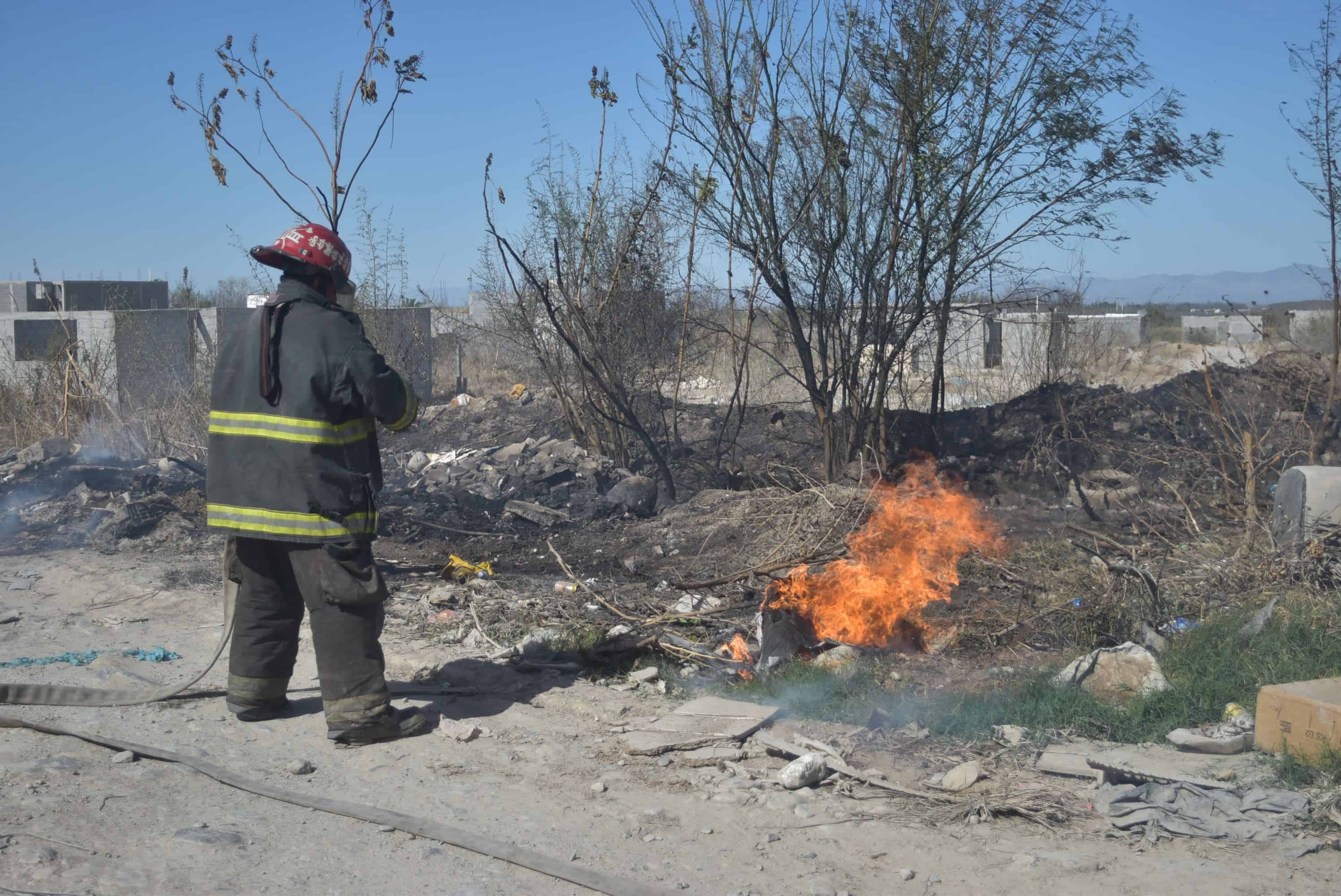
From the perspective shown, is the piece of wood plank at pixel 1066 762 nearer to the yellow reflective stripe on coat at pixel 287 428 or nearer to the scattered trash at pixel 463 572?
the yellow reflective stripe on coat at pixel 287 428

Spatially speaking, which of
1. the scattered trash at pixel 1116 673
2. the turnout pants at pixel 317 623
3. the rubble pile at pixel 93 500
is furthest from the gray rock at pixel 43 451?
the scattered trash at pixel 1116 673

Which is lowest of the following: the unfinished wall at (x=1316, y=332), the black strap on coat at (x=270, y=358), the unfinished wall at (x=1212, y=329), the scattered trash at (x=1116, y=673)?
the scattered trash at (x=1116, y=673)

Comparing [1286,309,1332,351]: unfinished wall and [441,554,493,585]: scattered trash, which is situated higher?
[1286,309,1332,351]: unfinished wall

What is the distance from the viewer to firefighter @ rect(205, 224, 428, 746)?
3.88m

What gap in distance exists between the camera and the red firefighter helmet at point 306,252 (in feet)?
13.3

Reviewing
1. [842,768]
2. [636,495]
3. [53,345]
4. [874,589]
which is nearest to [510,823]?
[842,768]

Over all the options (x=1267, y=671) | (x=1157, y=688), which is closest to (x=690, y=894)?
(x=1157, y=688)

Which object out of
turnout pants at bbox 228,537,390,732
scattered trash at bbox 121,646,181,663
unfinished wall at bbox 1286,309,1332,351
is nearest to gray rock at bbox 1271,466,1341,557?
turnout pants at bbox 228,537,390,732

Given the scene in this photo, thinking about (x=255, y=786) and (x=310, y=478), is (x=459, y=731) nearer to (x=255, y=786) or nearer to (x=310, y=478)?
(x=255, y=786)

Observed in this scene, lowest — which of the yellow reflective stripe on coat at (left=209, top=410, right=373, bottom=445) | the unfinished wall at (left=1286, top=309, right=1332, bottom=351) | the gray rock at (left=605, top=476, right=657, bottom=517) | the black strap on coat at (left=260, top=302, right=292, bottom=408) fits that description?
the gray rock at (left=605, top=476, right=657, bottom=517)

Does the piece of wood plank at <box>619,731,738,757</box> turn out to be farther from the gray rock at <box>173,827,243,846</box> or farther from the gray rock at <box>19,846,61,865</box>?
the gray rock at <box>19,846,61,865</box>

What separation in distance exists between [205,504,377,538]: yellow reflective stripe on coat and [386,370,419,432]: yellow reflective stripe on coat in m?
0.38

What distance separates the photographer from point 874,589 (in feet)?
17.8

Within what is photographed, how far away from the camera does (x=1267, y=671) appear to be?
172 inches
